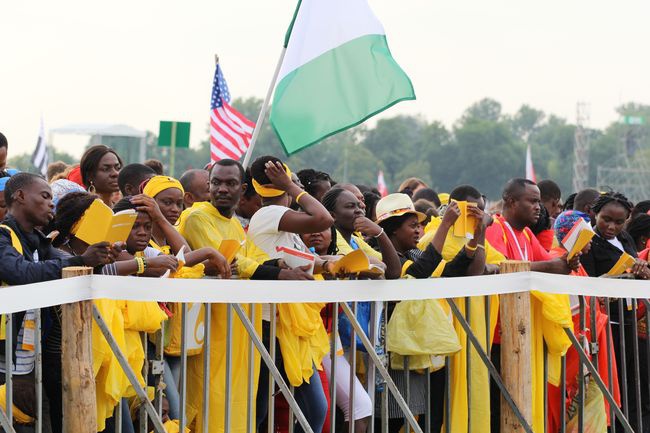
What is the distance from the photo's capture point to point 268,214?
6.35 meters

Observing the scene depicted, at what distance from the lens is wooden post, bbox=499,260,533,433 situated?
19.4ft

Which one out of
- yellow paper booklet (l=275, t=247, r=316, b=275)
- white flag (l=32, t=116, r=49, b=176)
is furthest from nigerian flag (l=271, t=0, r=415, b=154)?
white flag (l=32, t=116, r=49, b=176)

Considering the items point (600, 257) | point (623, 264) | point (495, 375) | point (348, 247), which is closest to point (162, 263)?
point (348, 247)

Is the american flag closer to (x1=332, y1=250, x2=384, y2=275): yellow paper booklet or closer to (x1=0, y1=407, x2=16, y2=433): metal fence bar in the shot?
(x1=332, y1=250, x2=384, y2=275): yellow paper booklet

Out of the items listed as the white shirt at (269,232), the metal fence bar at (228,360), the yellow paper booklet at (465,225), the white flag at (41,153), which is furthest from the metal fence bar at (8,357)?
the white flag at (41,153)

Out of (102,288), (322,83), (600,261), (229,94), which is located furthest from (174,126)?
(102,288)

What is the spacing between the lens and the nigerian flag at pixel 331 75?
789 cm

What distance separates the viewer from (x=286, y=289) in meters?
5.21

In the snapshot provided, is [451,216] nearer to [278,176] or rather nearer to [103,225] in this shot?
[278,176]

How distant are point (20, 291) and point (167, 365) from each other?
170 centimetres

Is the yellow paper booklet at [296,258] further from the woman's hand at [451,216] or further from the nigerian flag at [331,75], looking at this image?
the nigerian flag at [331,75]

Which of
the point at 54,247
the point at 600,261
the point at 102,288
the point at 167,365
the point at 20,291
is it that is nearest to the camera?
the point at 20,291

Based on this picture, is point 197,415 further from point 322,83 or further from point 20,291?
point 322,83

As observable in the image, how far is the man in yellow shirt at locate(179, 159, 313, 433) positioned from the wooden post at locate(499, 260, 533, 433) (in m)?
1.11
